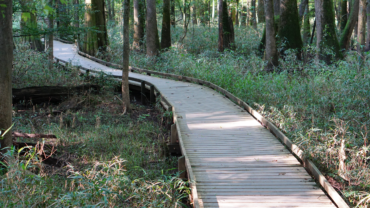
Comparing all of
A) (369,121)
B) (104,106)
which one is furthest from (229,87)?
(369,121)

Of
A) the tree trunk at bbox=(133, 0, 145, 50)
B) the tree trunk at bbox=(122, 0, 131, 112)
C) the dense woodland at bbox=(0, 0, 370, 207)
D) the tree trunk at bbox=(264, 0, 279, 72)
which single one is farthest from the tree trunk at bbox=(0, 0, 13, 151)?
the tree trunk at bbox=(133, 0, 145, 50)

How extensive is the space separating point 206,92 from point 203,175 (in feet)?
22.5

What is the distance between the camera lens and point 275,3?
20234 millimetres

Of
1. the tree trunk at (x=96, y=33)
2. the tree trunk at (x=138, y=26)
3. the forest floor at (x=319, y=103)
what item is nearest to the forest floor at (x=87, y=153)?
the forest floor at (x=319, y=103)

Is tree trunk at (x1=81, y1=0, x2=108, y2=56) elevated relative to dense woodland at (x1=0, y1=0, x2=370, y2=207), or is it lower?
elevated

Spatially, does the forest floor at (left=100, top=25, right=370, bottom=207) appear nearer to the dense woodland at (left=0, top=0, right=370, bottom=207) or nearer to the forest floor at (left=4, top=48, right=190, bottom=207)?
the dense woodland at (left=0, top=0, right=370, bottom=207)

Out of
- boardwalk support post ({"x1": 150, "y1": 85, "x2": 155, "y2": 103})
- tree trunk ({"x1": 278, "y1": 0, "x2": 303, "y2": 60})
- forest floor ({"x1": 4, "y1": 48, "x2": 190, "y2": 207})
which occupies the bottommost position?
forest floor ({"x1": 4, "y1": 48, "x2": 190, "y2": 207})

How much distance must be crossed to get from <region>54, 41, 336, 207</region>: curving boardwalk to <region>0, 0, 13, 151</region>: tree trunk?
11.2 feet

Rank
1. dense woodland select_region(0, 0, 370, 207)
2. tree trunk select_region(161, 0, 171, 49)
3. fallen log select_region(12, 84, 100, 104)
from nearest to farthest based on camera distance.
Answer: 1. dense woodland select_region(0, 0, 370, 207)
2. fallen log select_region(12, 84, 100, 104)
3. tree trunk select_region(161, 0, 171, 49)

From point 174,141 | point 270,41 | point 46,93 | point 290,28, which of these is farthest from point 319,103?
point 290,28

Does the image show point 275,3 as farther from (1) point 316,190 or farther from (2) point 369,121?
(1) point 316,190

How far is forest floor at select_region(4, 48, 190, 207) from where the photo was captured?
181 inches

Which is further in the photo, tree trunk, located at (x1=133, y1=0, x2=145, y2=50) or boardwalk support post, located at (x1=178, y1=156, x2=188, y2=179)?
tree trunk, located at (x1=133, y1=0, x2=145, y2=50)

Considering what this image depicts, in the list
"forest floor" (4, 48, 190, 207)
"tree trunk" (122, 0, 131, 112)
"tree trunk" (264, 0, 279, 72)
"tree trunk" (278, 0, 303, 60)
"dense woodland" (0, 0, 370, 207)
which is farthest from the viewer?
"tree trunk" (278, 0, 303, 60)
